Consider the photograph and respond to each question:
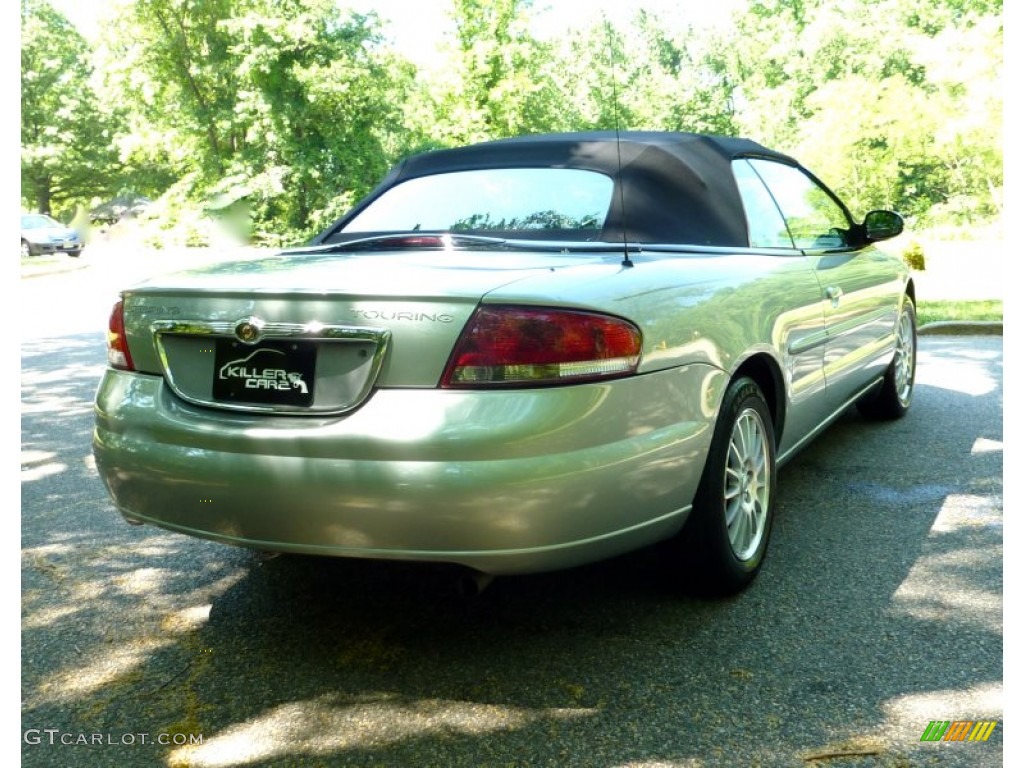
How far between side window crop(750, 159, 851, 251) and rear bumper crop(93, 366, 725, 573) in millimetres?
1874

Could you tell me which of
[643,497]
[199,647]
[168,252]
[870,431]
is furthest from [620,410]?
[168,252]

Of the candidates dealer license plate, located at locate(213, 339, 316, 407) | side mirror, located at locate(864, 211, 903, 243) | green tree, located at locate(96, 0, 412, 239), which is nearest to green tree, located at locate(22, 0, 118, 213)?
green tree, located at locate(96, 0, 412, 239)

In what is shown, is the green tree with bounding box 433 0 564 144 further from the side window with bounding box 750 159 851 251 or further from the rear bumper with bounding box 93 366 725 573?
the rear bumper with bounding box 93 366 725 573

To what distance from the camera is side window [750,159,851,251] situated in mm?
4320

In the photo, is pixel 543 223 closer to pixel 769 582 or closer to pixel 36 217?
pixel 769 582

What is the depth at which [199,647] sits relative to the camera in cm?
300

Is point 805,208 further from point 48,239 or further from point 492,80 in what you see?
point 48,239

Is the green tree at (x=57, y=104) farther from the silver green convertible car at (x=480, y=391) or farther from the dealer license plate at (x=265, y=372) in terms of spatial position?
the dealer license plate at (x=265, y=372)

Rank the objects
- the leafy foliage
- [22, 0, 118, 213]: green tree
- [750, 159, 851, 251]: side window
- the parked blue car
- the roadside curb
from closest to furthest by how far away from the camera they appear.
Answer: [750, 159, 851, 251]: side window → the roadside curb → the leafy foliage → the parked blue car → [22, 0, 118, 213]: green tree

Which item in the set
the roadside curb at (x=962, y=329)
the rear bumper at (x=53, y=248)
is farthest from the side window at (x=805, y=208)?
the rear bumper at (x=53, y=248)

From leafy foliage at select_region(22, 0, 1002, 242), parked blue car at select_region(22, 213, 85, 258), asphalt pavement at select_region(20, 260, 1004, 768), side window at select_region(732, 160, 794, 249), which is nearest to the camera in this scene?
asphalt pavement at select_region(20, 260, 1004, 768)

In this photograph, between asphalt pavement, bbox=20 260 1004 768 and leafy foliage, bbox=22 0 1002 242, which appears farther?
leafy foliage, bbox=22 0 1002 242

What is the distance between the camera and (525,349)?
2.48 m

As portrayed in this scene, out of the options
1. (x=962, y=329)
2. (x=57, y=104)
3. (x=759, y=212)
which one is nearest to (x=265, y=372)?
(x=759, y=212)
